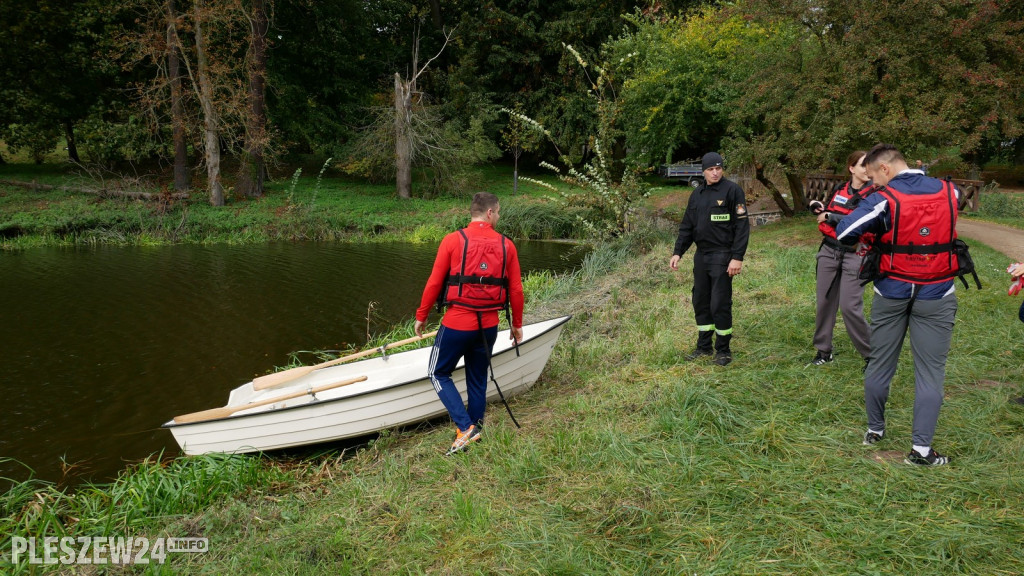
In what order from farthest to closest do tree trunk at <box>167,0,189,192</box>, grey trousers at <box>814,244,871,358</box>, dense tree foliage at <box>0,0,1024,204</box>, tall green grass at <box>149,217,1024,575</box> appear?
1. tree trunk at <box>167,0,189,192</box>
2. dense tree foliage at <box>0,0,1024,204</box>
3. grey trousers at <box>814,244,871,358</box>
4. tall green grass at <box>149,217,1024,575</box>

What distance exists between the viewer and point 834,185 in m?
14.7

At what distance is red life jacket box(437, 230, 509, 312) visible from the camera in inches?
178

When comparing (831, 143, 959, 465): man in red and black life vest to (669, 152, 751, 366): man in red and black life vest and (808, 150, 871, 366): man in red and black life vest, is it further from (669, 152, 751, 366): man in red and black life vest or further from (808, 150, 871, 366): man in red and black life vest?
(669, 152, 751, 366): man in red and black life vest

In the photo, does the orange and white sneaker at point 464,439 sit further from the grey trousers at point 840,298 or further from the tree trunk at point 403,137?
the tree trunk at point 403,137

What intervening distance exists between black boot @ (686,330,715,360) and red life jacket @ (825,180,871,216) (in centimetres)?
150

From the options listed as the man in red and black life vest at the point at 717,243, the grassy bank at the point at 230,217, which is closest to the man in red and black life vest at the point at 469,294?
the man in red and black life vest at the point at 717,243

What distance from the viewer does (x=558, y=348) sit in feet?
22.6

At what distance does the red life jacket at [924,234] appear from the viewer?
3609mm

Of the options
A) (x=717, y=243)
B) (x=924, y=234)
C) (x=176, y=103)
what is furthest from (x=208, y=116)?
(x=924, y=234)

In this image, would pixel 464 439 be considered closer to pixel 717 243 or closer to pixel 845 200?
pixel 717 243

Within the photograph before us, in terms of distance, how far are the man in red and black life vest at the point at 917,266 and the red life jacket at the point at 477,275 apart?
2.28m

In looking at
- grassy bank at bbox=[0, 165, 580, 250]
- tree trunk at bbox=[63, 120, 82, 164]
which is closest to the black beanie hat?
grassy bank at bbox=[0, 165, 580, 250]

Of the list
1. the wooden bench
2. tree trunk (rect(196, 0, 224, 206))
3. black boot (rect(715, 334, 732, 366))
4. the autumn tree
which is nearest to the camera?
black boot (rect(715, 334, 732, 366))

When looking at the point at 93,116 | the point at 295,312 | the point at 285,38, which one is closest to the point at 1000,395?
the point at 295,312
